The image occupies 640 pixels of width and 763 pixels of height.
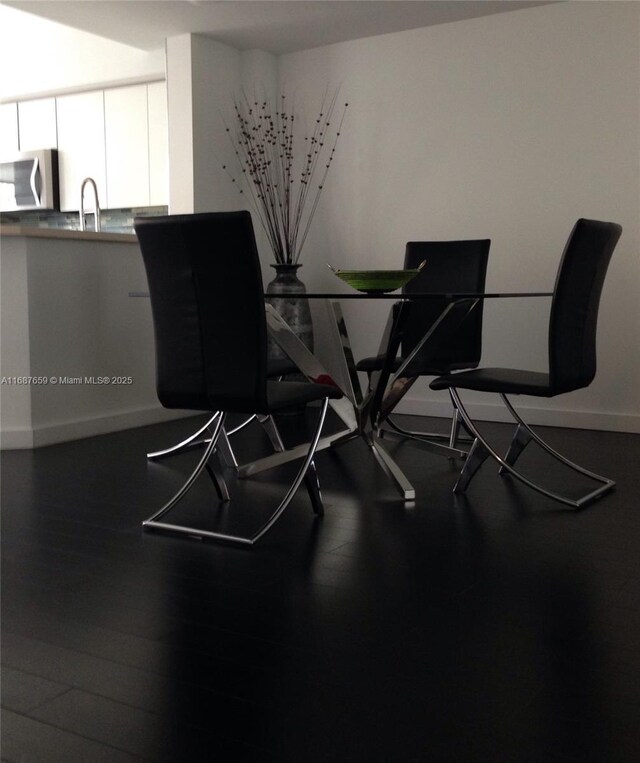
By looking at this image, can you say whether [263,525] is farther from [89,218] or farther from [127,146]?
[89,218]

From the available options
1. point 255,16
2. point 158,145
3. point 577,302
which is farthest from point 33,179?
point 577,302

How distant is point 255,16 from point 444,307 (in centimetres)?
213

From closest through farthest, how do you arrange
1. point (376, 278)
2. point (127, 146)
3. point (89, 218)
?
point (376, 278)
point (127, 146)
point (89, 218)

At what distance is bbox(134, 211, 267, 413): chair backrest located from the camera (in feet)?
8.69

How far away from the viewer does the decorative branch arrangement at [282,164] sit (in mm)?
5773

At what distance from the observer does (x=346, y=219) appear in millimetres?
5781

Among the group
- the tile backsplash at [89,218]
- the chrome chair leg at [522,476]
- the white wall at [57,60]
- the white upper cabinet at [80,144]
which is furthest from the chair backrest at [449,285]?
the white upper cabinet at [80,144]

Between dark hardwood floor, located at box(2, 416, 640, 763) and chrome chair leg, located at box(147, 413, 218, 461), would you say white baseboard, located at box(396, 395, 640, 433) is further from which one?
chrome chair leg, located at box(147, 413, 218, 461)

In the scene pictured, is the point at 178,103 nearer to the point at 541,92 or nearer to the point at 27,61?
the point at 27,61

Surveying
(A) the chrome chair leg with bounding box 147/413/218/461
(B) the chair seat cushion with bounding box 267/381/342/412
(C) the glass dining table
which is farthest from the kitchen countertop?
(B) the chair seat cushion with bounding box 267/381/342/412

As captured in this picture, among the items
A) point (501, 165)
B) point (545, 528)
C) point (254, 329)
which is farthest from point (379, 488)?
point (501, 165)

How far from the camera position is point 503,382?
3.25 m

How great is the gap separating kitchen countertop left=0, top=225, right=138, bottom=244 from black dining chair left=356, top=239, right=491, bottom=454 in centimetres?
157

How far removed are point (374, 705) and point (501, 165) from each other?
4.09 meters
